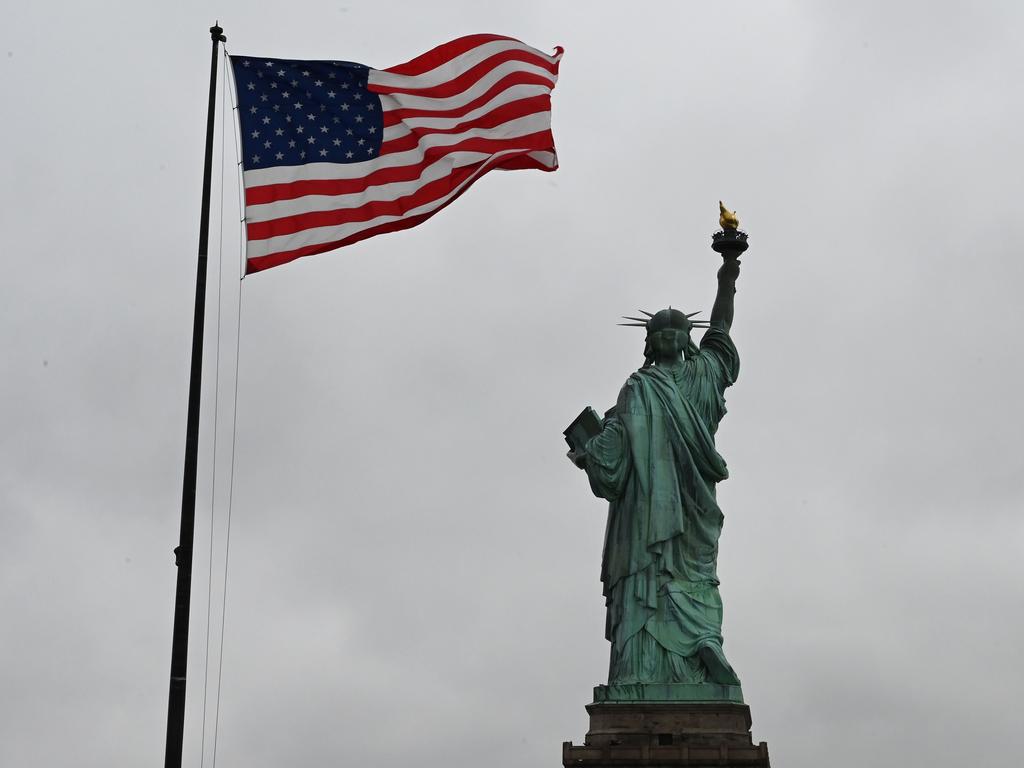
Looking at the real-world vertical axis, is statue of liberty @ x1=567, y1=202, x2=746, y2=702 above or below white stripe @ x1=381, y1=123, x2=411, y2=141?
below

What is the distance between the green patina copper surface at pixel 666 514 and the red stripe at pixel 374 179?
240 inches

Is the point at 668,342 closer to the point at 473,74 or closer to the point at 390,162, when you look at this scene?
the point at 473,74

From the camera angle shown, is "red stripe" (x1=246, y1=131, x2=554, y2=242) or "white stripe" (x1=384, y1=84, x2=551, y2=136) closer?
"red stripe" (x1=246, y1=131, x2=554, y2=242)

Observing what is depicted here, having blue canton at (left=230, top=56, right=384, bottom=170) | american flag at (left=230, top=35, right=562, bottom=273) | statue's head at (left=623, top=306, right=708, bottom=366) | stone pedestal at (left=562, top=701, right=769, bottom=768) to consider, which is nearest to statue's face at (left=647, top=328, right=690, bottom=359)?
statue's head at (left=623, top=306, right=708, bottom=366)

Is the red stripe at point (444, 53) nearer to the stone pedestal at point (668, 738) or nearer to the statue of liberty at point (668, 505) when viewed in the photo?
the statue of liberty at point (668, 505)

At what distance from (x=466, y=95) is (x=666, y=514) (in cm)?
750

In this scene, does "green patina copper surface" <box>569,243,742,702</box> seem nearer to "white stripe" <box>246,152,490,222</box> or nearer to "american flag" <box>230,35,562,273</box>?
"american flag" <box>230,35,562,273</box>

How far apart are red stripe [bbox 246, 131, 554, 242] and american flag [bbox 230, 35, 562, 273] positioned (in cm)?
1

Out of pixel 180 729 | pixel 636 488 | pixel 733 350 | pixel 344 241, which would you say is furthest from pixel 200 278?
pixel 733 350

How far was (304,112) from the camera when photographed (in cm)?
1930

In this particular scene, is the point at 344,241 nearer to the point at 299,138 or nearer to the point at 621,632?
the point at 299,138

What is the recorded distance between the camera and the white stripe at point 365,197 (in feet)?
60.3

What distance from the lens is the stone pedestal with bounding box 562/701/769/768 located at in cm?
2252

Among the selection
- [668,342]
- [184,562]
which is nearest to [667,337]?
[668,342]
